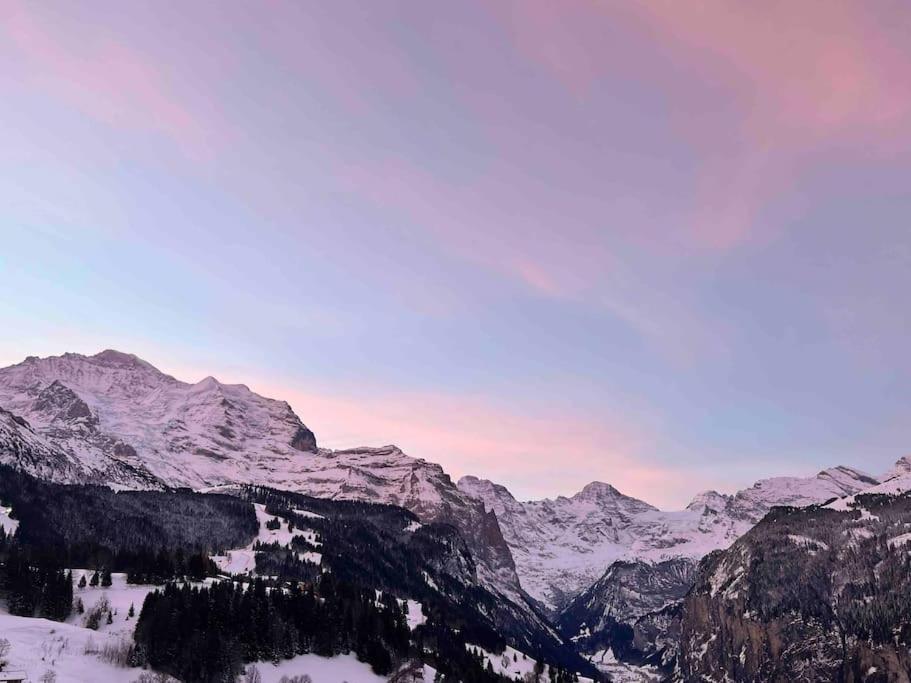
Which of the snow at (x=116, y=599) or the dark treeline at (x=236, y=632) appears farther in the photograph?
the snow at (x=116, y=599)

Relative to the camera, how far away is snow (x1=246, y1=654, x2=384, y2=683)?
160400 millimetres

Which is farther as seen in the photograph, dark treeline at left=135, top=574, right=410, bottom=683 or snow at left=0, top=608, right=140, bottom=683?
dark treeline at left=135, top=574, right=410, bottom=683

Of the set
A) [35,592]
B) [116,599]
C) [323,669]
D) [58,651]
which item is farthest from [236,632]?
[35,592]

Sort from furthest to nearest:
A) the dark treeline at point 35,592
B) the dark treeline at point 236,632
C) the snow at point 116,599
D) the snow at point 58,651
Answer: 1. the dark treeline at point 35,592
2. the snow at point 116,599
3. the dark treeline at point 236,632
4. the snow at point 58,651

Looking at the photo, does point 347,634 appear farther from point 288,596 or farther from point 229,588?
point 229,588

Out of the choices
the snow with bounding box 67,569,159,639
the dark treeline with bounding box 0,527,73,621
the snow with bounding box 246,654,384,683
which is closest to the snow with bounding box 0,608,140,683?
the snow with bounding box 67,569,159,639

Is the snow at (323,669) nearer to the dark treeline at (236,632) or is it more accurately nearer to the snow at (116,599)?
the dark treeline at (236,632)

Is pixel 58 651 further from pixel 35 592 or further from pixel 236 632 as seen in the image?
pixel 35 592

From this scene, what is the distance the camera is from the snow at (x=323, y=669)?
160400mm

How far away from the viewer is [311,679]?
161 m

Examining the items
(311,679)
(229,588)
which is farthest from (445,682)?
(229,588)

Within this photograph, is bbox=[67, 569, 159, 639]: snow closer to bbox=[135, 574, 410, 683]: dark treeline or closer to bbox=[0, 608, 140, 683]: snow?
bbox=[135, 574, 410, 683]: dark treeline

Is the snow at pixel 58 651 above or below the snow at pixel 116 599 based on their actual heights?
below

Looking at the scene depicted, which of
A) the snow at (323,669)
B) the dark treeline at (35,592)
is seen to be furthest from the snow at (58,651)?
the snow at (323,669)
